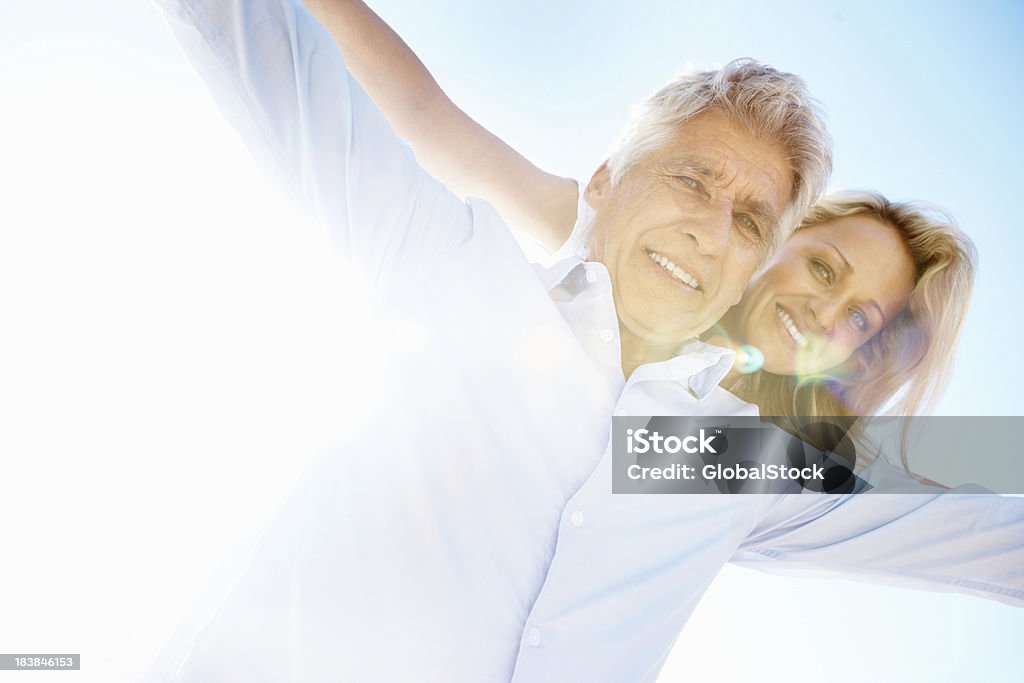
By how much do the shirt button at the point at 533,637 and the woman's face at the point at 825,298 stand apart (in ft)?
5.27

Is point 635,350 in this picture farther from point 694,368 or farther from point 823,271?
point 823,271

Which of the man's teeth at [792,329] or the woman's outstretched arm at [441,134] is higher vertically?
the woman's outstretched arm at [441,134]

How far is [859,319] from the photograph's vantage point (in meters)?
2.92

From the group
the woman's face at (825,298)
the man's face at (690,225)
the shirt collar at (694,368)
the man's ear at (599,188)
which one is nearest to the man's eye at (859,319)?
the woman's face at (825,298)

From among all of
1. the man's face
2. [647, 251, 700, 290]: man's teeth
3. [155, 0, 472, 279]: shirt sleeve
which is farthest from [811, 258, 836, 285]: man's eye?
[155, 0, 472, 279]: shirt sleeve

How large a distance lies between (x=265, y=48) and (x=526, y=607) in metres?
1.24

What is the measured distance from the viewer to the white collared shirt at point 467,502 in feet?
4.61

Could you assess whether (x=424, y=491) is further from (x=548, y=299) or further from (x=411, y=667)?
(x=548, y=299)

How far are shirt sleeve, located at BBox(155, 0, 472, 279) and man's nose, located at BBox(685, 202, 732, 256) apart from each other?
2.67ft

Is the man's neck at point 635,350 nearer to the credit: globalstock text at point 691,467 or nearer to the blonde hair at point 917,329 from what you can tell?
the credit: globalstock text at point 691,467

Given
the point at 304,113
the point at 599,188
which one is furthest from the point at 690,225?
the point at 304,113

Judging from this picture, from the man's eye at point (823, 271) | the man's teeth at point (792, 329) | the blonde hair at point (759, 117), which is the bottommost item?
the man's teeth at point (792, 329)

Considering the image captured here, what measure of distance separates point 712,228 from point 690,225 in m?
0.06

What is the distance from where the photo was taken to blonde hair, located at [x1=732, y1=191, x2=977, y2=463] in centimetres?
292
